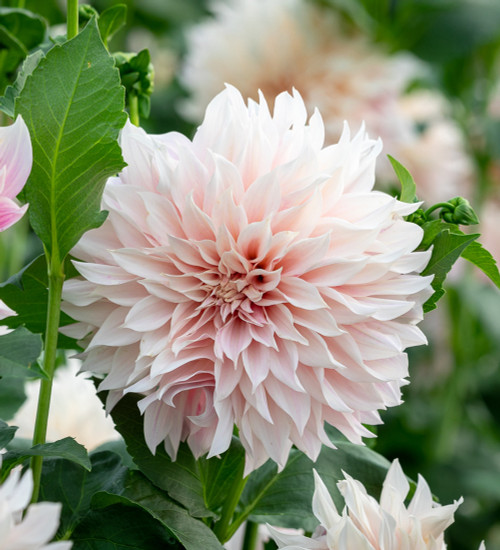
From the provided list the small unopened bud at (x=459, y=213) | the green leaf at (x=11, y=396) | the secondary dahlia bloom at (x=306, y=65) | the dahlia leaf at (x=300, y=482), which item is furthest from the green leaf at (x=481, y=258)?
the secondary dahlia bloom at (x=306, y=65)

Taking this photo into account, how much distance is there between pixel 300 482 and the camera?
1.42 ft

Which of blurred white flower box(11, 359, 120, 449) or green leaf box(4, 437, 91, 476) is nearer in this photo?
green leaf box(4, 437, 91, 476)

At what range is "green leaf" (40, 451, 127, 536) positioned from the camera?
38cm

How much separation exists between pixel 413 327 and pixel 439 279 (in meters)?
0.03

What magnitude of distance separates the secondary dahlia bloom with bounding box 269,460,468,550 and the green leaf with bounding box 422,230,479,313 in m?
0.09

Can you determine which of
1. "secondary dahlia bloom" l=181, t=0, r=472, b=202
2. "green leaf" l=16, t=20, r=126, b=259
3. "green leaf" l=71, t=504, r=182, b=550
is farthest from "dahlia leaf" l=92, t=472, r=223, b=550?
Answer: "secondary dahlia bloom" l=181, t=0, r=472, b=202

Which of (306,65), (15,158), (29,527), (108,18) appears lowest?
(29,527)

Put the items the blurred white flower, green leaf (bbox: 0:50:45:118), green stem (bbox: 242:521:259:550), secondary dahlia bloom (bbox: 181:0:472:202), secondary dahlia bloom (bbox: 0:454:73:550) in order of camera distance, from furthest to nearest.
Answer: secondary dahlia bloom (bbox: 181:0:472:202) → the blurred white flower → green stem (bbox: 242:521:259:550) → green leaf (bbox: 0:50:45:118) → secondary dahlia bloom (bbox: 0:454:73:550)

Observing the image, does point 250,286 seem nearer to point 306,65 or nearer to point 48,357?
point 48,357

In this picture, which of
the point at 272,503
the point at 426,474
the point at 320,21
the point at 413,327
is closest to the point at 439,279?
the point at 413,327

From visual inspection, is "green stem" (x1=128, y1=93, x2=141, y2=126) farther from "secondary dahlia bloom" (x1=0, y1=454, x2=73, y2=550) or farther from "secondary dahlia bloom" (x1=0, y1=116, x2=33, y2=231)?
"secondary dahlia bloom" (x1=0, y1=454, x2=73, y2=550)

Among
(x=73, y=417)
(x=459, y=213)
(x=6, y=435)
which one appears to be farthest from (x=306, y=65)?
(x=6, y=435)

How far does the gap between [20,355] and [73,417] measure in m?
0.34

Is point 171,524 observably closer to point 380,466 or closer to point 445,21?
point 380,466
